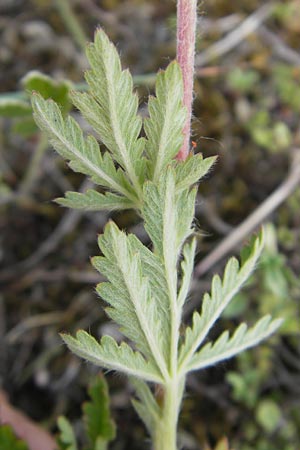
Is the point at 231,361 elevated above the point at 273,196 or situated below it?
below

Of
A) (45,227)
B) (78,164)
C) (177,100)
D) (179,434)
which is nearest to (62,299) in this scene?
(45,227)

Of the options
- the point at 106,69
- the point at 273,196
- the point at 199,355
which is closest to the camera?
the point at 106,69

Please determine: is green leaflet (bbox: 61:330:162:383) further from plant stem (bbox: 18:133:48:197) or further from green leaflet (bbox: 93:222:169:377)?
plant stem (bbox: 18:133:48:197)

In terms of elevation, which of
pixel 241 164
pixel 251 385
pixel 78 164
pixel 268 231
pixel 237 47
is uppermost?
pixel 237 47

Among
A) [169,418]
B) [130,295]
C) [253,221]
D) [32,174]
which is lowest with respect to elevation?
[169,418]

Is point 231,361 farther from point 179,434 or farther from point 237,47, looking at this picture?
point 237,47

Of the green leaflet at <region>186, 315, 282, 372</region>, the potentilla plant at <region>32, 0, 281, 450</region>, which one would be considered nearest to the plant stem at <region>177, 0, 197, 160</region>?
the potentilla plant at <region>32, 0, 281, 450</region>

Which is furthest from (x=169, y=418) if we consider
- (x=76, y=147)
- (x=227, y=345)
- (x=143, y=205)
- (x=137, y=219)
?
(x=137, y=219)

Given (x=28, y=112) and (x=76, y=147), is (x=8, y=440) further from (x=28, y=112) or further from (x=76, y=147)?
(x=28, y=112)
